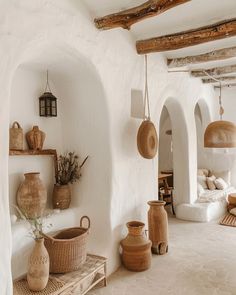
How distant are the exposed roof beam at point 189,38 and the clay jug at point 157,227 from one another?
206 centimetres

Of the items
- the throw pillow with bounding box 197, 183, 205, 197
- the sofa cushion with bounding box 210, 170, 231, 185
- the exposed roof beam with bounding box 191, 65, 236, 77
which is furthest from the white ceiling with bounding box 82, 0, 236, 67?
the sofa cushion with bounding box 210, 170, 231, 185

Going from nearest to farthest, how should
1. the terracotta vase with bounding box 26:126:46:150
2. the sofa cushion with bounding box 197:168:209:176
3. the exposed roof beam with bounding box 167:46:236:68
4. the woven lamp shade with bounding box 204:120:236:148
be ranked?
the terracotta vase with bounding box 26:126:46:150, the exposed roof beam with bounding box 167:46:236:68, the woven lamp shade with bounding box 204:120:236:148, the sofa cushion with bounding box 197:168:209:176

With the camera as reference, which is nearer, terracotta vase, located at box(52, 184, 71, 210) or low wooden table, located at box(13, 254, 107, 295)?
low wooden table, located at box(13, 254, 107, 295)

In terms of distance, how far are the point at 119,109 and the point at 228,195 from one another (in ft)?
13.1

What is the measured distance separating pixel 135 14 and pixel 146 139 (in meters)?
1.48

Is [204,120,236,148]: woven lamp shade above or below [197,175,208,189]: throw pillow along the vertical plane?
above

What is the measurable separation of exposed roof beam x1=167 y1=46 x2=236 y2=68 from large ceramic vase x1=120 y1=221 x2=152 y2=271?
9.00 feet

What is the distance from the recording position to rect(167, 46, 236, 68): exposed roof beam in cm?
419

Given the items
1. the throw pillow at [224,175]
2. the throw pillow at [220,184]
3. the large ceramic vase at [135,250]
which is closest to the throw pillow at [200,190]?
the throw pillow at [220,184]

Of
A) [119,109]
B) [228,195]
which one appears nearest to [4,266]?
[119,109]

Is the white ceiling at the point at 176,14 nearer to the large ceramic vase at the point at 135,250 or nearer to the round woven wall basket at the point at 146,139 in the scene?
the round woven wall basket at the point at 146,139

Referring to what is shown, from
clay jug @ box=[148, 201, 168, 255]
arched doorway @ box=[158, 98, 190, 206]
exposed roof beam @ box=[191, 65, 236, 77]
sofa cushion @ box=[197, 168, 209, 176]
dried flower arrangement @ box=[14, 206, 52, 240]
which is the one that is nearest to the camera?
dried flower arrangement @ box=[14, 206, 52, 240]

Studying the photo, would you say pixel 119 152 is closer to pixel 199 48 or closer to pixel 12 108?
pixel 12 108

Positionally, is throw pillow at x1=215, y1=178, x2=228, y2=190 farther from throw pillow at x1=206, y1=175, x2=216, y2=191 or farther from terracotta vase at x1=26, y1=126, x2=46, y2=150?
terracotta vase at x1=26, y1=126, x2=46, y2=150
